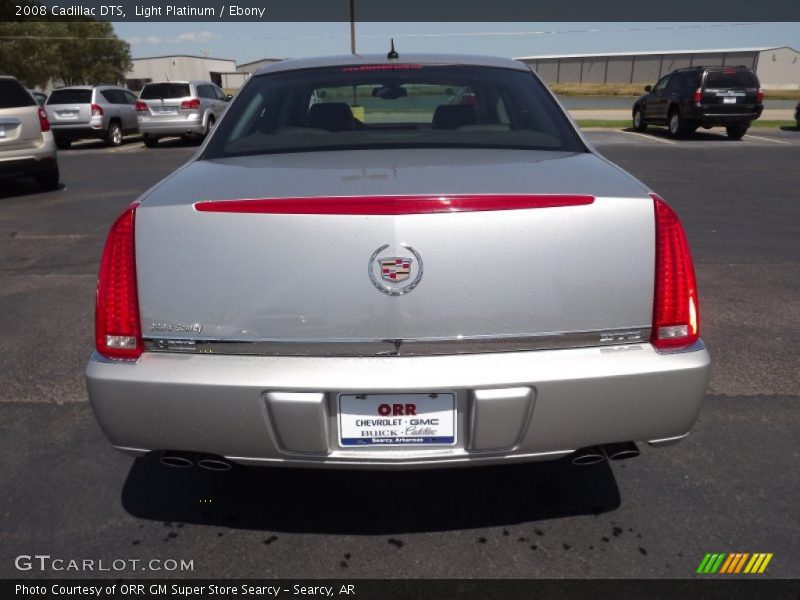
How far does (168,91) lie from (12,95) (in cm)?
886

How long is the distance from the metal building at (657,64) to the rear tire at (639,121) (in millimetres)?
43974

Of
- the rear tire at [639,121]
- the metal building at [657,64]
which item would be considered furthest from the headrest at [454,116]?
the metal building at [657,64]

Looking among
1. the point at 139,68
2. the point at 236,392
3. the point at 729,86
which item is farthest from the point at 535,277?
the point at 139,68

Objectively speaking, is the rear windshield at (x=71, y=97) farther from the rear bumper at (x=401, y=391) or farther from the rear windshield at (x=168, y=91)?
the rear bumper at (x=401, y=391)

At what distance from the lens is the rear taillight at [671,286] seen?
216cm

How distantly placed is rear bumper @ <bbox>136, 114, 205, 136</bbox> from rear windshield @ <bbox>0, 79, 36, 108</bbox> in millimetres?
8173

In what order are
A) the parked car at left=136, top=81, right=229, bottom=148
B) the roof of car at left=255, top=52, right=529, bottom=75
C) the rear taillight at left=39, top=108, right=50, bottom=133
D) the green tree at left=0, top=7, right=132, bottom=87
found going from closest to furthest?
the roof of car at left=255, top=52, right=529, bottom=75, the rear taillight at left=39, top=108, right=50, bottom=133, the parked car at left=136, top=81, right=229, bottom=148, the green tree at left=0, top=7, right=132, bottom=87

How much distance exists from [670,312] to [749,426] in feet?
5.06

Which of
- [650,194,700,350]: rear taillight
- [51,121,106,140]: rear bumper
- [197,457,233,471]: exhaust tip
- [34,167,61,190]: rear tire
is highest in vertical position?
[650,194,700,350]: rear taillight

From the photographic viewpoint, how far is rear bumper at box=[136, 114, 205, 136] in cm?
1853

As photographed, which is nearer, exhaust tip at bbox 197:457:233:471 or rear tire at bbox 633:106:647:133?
exhaust tip at bbox 197:457:233:471

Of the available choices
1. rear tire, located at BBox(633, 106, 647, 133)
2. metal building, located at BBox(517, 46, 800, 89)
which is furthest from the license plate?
metal building, located at BBox(517, 46, 800, 89)

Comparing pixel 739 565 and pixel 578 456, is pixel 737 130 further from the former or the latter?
pixel 578 456

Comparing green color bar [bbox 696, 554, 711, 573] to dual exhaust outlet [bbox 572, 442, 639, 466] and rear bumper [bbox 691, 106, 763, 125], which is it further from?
rear bumper [bbox 691, 106, 763, 125]
